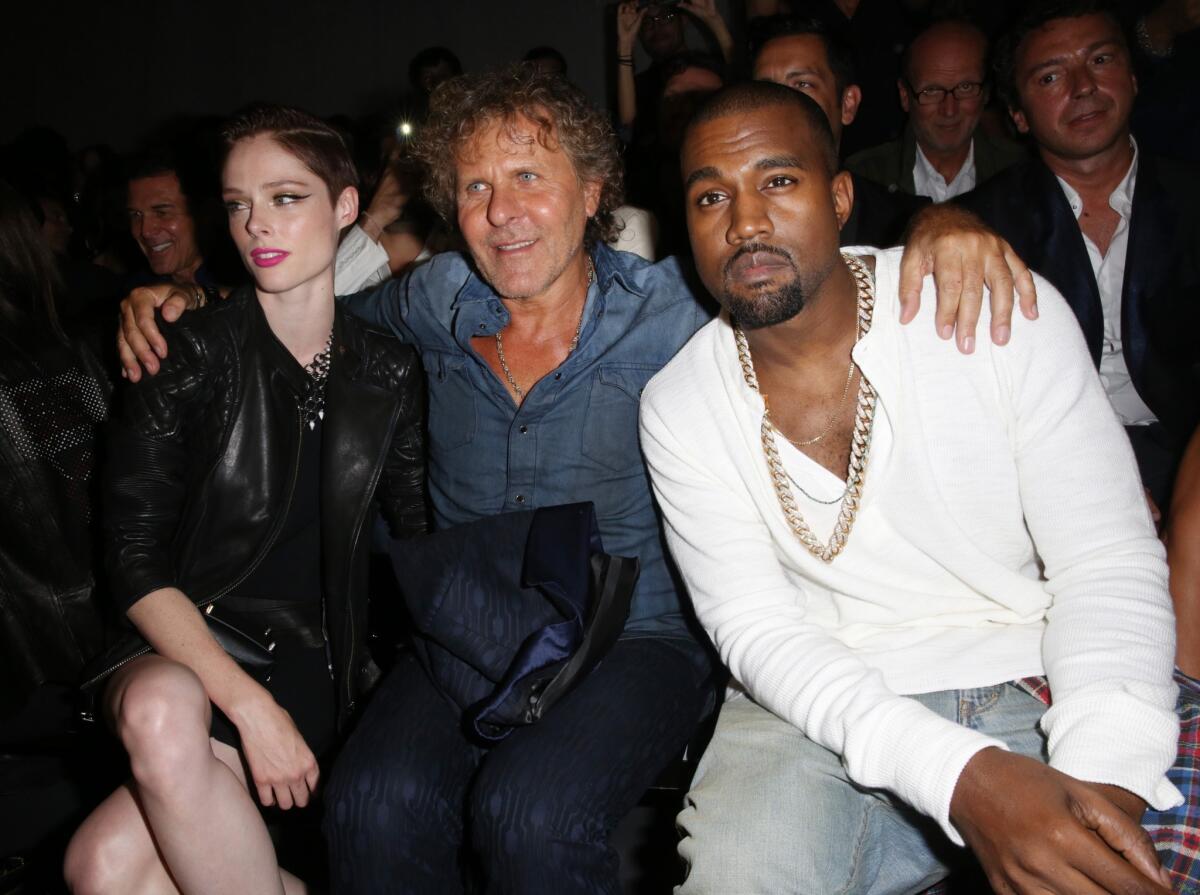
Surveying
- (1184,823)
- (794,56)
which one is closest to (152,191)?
(794,56)

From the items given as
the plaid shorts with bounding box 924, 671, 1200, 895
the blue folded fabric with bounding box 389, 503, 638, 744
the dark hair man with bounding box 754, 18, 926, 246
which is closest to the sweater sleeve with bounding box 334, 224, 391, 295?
the dark hair man with bounding box 754, 18, 926, 246

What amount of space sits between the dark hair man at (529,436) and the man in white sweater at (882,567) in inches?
5.8

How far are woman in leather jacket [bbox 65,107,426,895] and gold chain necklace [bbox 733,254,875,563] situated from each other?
0.84 m

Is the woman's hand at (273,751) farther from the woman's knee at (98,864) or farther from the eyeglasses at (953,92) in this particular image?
the eyeglasses at (953,92)

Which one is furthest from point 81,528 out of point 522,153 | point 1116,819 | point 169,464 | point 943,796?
point 1116,819

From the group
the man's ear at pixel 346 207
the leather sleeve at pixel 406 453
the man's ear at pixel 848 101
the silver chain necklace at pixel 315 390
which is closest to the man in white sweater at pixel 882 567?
the leather sleeve at pixel 406 453

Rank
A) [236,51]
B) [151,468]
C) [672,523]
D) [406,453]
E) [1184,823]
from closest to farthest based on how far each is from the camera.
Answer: [1184,823], [672,523], [151,468], [406,453], [236,51]

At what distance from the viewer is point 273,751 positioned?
5.86 feet

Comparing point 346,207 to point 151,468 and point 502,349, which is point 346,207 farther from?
point 151,468

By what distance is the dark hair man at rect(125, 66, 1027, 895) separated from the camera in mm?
1622

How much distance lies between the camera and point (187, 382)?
6.38ft

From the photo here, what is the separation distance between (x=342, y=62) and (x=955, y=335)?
6226mm

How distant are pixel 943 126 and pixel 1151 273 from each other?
1175 millimetres

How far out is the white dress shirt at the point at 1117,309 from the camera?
2.48 metres
